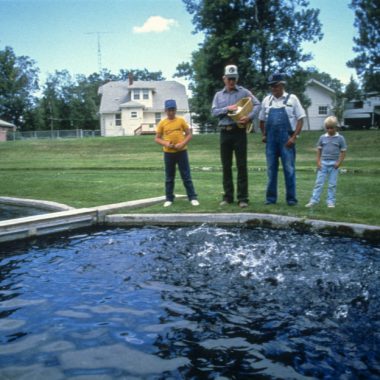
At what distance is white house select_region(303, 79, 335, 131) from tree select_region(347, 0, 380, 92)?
12.1 m

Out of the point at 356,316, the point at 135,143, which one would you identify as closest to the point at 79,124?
the point at 135,143

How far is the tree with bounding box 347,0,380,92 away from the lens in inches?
→ 1422

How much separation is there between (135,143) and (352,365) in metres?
31.6

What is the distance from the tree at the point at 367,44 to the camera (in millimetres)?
36125

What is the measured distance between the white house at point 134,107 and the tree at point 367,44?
22371 mm

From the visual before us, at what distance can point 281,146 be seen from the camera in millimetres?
6961

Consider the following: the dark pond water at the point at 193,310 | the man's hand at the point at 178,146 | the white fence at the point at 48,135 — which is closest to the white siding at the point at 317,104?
the white fence at the point at 48,135

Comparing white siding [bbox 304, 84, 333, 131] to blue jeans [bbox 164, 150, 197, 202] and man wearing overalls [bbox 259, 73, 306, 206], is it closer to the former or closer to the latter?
man wearing overalls [bbox 259, 73, 306, 206]

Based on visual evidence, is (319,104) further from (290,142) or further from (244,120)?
(244,120)

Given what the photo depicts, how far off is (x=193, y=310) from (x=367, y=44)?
40434mm

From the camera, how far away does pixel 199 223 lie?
639cm

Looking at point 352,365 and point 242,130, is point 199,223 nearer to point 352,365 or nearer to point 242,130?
point 242,130

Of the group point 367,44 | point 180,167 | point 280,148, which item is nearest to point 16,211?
point 180,167

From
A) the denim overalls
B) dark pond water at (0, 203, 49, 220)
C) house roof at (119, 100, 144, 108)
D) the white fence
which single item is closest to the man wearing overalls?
the denim overalls
